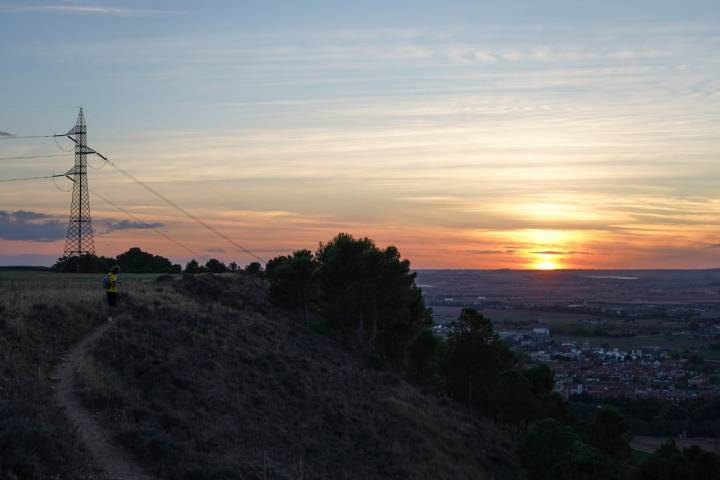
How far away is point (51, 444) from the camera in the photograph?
38.9ft

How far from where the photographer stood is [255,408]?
21594 mm

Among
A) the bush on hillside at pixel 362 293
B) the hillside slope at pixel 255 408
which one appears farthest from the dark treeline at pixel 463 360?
the hillside slope at pixel 255 408

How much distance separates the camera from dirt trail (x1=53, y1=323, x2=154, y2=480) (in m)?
13.1

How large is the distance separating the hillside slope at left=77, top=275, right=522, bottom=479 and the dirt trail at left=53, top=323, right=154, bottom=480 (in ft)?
0.92

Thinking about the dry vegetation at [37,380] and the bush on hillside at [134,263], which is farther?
the bush on hillside at [134,263]

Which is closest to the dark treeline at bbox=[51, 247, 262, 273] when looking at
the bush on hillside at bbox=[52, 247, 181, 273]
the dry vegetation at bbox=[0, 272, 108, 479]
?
the bush on hillside at bbox=[52, 247, 181, 273]

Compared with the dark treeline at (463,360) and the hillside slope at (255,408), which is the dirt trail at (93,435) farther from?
the dark treeline at (463,360)

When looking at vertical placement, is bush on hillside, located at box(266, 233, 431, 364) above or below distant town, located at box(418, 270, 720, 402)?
above

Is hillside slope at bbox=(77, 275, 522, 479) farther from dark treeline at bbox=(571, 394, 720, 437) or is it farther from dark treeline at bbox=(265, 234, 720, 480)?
dark treeline at bbox=(571, 394, 720, 437)

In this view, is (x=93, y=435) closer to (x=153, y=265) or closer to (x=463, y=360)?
(x=463, y=360)

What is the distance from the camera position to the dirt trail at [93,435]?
13125 mm

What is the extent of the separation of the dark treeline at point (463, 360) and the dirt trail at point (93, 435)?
61.7ft

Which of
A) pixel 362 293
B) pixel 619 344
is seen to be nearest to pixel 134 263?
pixel 362 293

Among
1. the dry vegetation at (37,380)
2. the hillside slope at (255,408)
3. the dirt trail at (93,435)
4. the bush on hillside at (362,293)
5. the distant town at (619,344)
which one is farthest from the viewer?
the distant town at (619,344)
